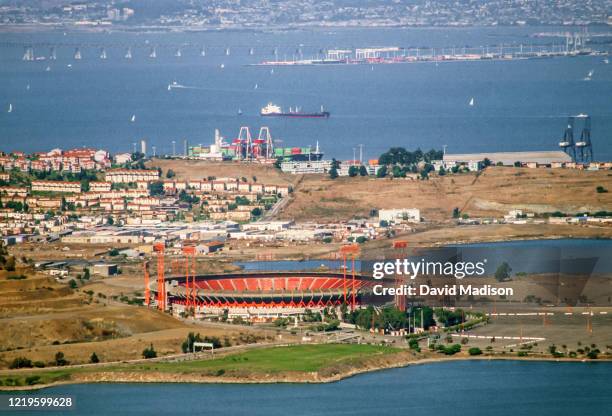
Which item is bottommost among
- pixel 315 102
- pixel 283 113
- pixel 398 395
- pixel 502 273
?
pixel 398 395

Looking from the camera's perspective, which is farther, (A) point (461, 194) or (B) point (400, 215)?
(A) point (461, 194)

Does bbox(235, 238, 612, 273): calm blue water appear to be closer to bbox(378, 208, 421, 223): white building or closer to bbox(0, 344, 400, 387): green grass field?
bbox(378, 208, 421, 223): white building

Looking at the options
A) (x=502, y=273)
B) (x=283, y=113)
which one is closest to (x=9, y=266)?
(x=502, y=273)

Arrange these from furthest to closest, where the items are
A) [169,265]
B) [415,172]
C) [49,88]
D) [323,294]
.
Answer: [49,88] → [415,172] → [169,265] → [323,294]

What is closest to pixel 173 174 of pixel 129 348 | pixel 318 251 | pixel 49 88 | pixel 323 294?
pixel 318 251

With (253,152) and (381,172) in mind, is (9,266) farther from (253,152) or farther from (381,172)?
(253,152)

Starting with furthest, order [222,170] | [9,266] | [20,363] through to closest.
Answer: [222,170] < [9,266] < [20,363]

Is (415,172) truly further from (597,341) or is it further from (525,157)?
(597,341)
